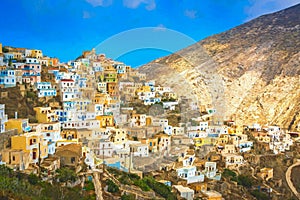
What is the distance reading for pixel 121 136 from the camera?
12.7 m

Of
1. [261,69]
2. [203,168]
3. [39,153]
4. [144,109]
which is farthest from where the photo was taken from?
[261,69]

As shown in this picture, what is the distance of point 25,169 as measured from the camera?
8961mm

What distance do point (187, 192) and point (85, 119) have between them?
4.61 metres

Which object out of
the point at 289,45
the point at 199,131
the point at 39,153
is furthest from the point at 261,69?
the point at 39,153

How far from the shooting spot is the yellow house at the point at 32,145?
932 cm

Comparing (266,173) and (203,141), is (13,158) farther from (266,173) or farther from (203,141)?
(266,173)

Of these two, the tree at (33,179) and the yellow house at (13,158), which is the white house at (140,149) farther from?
the tree at (33,179)

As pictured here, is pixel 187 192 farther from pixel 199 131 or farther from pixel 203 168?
pixel 199 131

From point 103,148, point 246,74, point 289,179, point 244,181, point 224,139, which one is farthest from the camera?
point 246,74

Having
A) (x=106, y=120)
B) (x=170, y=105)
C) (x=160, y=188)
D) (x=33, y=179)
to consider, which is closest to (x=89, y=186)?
(x=33, y=179)

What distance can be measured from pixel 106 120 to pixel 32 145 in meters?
4.70

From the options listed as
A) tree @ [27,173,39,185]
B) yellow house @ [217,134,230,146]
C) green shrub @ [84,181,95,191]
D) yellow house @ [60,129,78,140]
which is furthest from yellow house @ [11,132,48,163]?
yellow house @ [217,134,230,146]

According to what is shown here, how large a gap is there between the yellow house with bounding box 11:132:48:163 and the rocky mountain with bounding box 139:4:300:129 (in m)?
11.3

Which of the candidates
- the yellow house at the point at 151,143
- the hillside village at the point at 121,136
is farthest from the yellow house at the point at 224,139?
the yellow house at the point at 151,143
